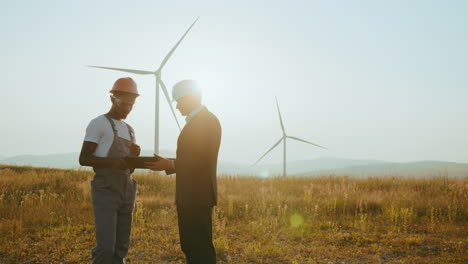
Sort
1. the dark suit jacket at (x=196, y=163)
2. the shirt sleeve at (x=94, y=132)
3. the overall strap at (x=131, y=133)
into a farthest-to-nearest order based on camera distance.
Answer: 1. the overall strap at (x=131, y=133)
2. the shirt sleeve at (x=94, y=132)
3. the dark suit jacket at (x=196, y=163)

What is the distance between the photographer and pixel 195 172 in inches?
157

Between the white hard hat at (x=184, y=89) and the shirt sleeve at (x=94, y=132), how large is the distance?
0.92 meters

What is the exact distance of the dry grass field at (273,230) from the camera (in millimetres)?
6988

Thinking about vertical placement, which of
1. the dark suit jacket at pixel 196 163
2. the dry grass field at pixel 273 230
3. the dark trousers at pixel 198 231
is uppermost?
the dark suit jacket at pixel 196 163

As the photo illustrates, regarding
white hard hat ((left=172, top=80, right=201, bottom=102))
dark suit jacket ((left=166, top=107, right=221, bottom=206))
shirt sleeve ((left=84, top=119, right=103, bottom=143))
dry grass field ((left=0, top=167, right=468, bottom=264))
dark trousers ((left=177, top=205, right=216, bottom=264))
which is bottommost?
dry grass field ((left=0, top=167, right=468, bottom=264))

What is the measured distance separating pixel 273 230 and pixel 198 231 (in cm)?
539

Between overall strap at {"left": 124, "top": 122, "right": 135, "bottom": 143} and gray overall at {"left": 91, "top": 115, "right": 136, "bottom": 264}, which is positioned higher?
overall strap at {"left": 124, "top": 122, "right": 135, "bottom": 143}

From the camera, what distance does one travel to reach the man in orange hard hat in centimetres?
405

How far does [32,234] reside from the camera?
27.9 feet

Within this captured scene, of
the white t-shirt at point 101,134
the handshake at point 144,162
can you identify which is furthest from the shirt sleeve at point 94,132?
the handshake at point 144,162

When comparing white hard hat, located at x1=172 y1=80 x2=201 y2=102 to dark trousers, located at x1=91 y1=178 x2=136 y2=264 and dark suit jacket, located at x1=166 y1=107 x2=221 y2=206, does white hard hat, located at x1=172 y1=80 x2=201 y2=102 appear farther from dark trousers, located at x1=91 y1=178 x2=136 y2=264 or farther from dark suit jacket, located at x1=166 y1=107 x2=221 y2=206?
dark trousers, located at x1=91 y1=178 x2=136 y2=264

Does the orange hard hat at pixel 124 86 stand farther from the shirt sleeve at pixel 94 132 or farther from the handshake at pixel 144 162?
the handshake at pixel 144 162

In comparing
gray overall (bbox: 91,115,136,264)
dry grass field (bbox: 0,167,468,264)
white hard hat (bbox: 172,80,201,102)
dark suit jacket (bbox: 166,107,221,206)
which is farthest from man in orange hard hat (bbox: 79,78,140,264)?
dry grass field (bbox: 0,167,468,264)

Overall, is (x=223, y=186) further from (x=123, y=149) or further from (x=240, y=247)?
(x=123, y=149)
